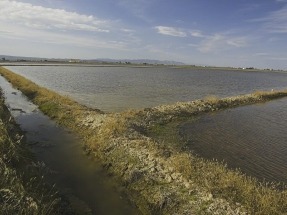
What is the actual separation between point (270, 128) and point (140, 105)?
570 inches

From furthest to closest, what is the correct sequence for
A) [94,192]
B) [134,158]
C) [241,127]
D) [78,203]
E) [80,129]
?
[241,127] < [80,129] < [134,158] < [94,192] < [78,203]

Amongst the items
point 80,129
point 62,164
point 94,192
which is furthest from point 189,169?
point 80,129

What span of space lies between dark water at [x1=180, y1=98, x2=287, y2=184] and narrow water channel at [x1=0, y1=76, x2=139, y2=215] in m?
6.55

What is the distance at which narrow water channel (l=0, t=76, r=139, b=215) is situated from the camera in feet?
39.5

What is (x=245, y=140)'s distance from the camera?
21516mm

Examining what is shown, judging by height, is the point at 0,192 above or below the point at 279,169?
above

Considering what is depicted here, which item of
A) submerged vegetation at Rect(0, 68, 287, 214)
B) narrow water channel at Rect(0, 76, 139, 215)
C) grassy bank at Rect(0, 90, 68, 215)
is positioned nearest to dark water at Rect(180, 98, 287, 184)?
submerged vegetation at Rect(0, 68, 287, 214)

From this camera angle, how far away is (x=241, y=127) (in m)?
25.7

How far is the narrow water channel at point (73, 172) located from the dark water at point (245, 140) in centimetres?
655

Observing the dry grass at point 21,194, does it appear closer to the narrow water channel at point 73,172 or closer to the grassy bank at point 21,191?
the grassy bank at point 21,191

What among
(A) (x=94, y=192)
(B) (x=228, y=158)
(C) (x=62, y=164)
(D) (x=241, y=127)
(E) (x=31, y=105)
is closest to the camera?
(A) (x=94, y=192)

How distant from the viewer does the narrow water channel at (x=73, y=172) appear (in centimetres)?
1203

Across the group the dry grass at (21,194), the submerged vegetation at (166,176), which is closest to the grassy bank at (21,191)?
the dry grass at (21,194)

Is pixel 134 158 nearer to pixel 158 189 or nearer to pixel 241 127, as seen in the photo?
pixel 158 189
